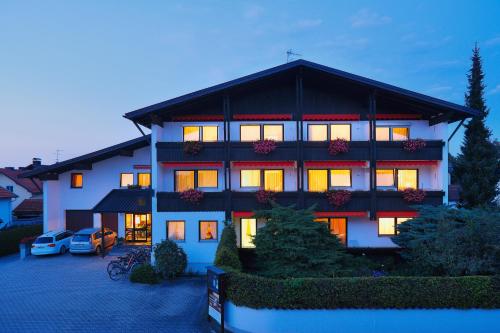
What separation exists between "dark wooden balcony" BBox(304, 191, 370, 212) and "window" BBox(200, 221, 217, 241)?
18.1 ft

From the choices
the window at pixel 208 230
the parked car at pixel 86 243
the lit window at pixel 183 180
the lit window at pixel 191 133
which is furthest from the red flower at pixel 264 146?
the parked car at pixel 86 243

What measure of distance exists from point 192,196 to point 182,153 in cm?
259

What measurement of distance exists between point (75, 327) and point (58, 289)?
4.80m

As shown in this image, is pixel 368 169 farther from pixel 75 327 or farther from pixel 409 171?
pixel 75 327

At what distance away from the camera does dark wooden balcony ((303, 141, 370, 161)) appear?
56.6ft

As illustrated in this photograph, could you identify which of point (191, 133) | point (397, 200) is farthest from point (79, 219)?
point (397, 200)

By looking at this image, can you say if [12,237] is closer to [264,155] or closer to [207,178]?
[207,178]

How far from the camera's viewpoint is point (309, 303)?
32.0 feet

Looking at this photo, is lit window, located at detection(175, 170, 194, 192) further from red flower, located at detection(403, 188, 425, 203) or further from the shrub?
red flower, located at detection(403, 188, 425, 203)

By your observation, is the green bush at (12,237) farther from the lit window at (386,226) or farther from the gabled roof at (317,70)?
the lit window at (386,226)

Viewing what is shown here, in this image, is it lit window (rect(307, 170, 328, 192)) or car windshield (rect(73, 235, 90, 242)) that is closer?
lit window (rect(307, 170, 328, 192))

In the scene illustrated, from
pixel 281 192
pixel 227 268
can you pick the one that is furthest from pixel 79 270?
pixel 281 192

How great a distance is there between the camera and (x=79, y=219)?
80.1 feet

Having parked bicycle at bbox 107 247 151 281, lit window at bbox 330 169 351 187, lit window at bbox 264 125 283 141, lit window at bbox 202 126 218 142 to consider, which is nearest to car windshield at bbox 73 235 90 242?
parked bicycle at bbox 107 247 151 281
